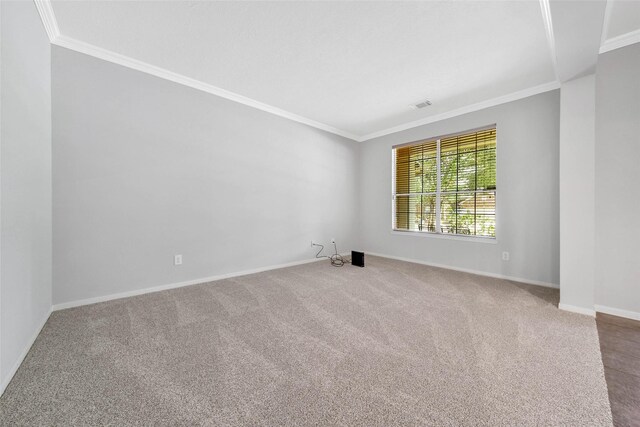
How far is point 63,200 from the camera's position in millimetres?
2281

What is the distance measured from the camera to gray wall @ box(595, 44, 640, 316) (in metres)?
2.30

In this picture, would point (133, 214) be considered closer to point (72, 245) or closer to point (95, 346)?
point (72, 245)

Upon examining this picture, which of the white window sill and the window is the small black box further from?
the window

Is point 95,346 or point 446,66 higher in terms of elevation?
point 446,66

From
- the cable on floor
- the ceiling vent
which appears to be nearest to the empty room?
the ceiling vent

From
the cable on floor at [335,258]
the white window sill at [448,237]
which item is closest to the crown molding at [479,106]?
the white window sill at [448,237]

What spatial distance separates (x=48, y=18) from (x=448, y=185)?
5038 millimetres

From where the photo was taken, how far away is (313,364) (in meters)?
1.53

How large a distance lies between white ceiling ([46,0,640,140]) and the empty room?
0.02m

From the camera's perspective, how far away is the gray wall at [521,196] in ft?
10.0

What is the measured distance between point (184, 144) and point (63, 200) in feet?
4.15

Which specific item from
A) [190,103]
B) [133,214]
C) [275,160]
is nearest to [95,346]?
[133,214]

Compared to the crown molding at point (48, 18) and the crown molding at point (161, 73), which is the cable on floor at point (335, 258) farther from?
the crown molding at point (48, 18)

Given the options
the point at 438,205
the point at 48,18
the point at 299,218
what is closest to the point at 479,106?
the point at 438,205
